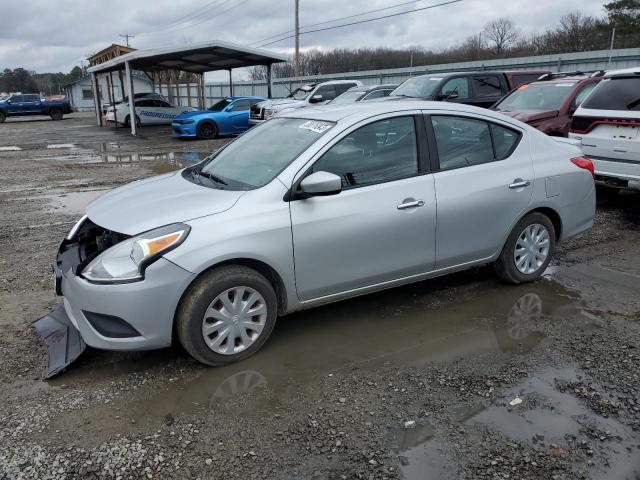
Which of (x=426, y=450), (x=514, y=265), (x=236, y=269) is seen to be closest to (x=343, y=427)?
(x=426, y=450)

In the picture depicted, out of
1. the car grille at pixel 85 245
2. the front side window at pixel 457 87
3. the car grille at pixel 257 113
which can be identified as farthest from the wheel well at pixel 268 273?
the car grille at pixel 257 113

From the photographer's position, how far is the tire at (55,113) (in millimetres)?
35438

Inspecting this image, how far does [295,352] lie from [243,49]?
2064 centimetres

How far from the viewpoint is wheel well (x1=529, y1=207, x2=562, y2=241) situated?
493cm

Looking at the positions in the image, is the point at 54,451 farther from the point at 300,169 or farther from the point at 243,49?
the point at 243,49

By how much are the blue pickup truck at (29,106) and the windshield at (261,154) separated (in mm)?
35426

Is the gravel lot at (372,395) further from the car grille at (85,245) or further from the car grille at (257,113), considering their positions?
the car grille at (257,113)

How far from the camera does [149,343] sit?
11.1 feet

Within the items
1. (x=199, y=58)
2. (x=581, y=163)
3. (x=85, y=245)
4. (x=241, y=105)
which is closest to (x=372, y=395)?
(x=85, y=245)

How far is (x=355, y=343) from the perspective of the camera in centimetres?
398

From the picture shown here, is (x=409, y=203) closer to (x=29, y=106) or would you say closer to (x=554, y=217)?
(x=554, y=217)

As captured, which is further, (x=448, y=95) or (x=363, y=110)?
(x=448, y=95)

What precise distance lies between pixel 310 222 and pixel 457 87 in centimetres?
971

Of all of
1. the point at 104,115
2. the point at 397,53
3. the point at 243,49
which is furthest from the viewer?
the point at 397,53
